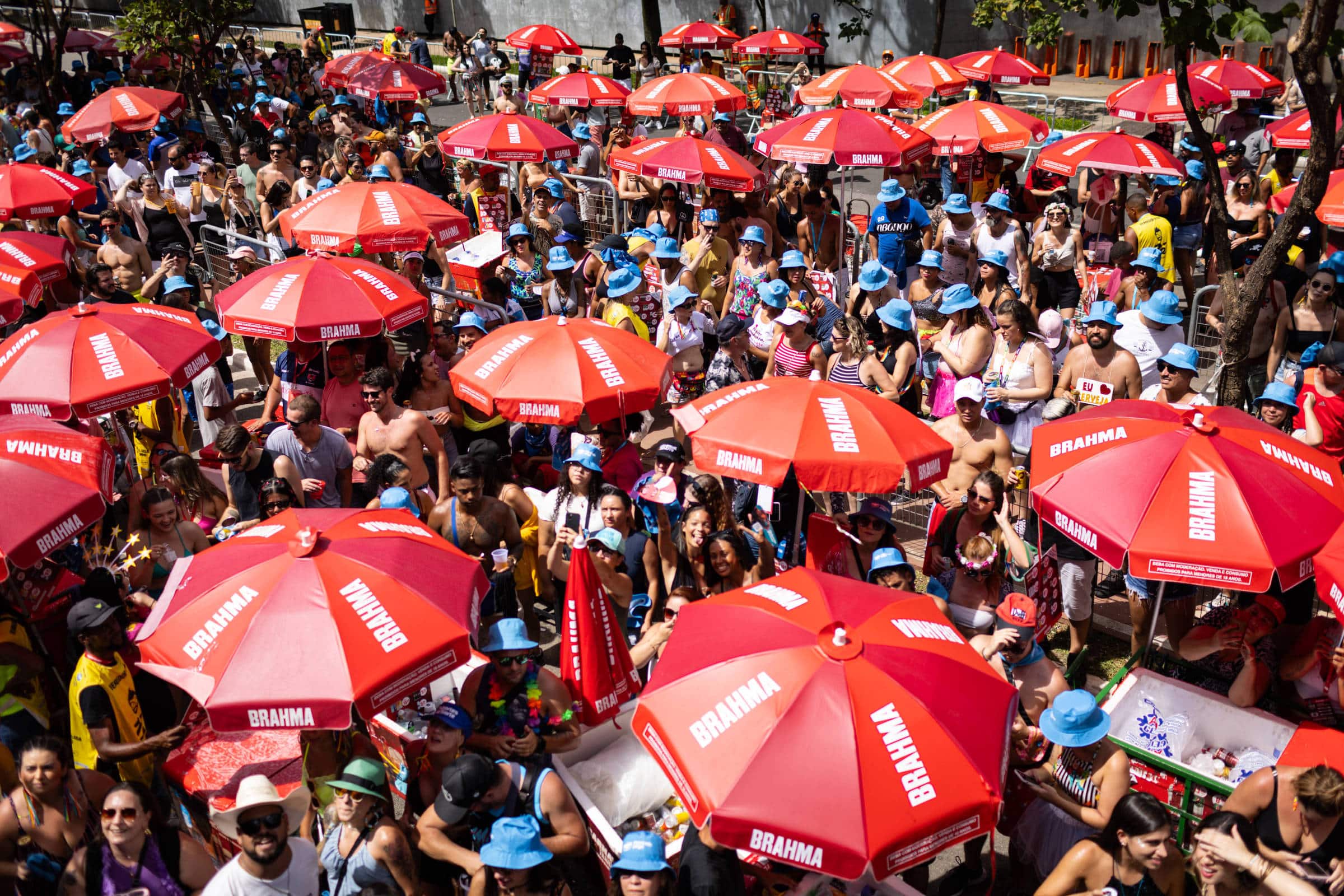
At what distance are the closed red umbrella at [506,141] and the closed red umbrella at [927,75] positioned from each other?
5.97m

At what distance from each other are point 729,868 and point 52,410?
16.9 ft

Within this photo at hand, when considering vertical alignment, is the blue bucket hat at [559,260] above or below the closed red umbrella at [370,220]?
below

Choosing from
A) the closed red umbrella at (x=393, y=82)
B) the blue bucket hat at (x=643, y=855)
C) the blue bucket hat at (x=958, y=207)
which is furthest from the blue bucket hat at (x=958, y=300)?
the closed red umbrella at (x=393, y=82)

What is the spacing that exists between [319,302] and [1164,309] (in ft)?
21.7

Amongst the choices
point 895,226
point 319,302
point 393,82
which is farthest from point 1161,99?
point 393,82

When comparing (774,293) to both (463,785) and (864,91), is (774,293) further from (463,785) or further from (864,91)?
(864,91)

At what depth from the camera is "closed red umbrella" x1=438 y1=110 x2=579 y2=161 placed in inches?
530

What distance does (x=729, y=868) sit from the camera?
4.90 m

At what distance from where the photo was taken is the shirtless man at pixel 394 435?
313 inches

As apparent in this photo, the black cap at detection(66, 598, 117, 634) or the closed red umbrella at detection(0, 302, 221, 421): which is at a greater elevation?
the closed red umbrella at detection(0, 302, 221, 421)

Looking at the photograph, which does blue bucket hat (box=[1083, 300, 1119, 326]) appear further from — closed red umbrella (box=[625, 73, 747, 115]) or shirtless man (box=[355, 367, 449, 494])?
closed red umbrella (box=[625, 73, 747, 115])

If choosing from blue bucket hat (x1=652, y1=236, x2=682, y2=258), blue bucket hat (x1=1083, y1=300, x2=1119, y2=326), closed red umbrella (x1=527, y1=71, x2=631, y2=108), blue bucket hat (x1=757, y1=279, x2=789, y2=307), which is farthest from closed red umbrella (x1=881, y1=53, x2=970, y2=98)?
blue bucket hat (x1=1083, y1=300, x2=1119, y2=326)

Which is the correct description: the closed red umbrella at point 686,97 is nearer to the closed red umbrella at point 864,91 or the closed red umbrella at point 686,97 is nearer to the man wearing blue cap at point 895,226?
the closed red umbrella at point 864,91

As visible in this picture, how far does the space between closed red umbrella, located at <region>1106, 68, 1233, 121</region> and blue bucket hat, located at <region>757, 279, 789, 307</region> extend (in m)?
7.73
